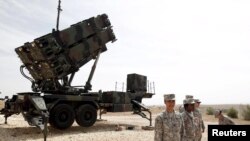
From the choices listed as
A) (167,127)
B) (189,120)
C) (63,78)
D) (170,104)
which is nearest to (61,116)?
(63,78)

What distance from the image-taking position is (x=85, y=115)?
14.6 metres

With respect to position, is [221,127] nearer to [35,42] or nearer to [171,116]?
[171,116]

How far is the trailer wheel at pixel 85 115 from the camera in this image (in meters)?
14.3

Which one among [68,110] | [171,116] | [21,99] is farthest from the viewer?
[68,110]

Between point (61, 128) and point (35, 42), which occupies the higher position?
point (35, 42)

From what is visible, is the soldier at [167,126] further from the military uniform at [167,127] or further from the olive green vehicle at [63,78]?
the olive green vehicle at [63,78]

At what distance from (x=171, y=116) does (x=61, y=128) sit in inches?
351

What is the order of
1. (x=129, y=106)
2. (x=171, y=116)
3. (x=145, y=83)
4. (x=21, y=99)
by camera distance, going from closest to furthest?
1. (x=171, y=116)
2. (x=21, y=99)
3. (x=129, y=106)
4. (x=145, y=83)

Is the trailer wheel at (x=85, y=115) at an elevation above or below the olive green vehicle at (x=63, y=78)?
below

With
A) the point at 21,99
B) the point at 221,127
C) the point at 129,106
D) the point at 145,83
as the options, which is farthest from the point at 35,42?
the point at 221,127

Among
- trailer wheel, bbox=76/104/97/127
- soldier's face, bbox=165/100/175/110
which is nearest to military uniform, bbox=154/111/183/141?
soldier's face, bbox=165/100/175/110

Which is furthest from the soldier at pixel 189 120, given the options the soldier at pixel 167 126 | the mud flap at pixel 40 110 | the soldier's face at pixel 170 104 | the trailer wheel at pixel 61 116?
the trailer wheel at pixel 61 116

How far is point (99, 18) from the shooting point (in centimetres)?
1559

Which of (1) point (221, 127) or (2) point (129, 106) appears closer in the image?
(1) point (221, 127)
